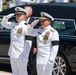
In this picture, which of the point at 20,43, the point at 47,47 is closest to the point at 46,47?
the point at 47,47

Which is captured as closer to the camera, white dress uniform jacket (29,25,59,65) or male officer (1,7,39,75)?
white dress uniform jacket (29,25,59,65)

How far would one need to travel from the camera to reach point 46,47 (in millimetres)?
6984

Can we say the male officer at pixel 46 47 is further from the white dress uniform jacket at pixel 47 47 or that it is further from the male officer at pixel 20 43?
the male officer at pixel 20 43

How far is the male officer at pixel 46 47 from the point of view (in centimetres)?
696

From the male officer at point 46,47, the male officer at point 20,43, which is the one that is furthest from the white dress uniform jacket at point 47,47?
the male officer at point 20,43

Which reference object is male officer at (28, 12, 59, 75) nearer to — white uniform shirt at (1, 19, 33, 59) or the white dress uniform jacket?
the white dress uniform jacket

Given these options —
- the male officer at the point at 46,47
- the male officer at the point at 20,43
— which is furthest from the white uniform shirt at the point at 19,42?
the male officer at the point at 46,47

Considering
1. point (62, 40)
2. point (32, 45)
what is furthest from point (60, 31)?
point (32, 45)

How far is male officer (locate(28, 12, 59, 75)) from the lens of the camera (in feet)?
22.8

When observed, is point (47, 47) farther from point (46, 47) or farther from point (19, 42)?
point (19, 42)

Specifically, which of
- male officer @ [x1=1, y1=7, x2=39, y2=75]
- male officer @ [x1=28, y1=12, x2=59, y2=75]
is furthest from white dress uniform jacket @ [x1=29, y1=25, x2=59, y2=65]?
male officer @ [x1=1, y1=7, x2=39, y2=75]

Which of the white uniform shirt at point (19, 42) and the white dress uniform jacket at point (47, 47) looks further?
the white uniform shirt at point (19, 42)

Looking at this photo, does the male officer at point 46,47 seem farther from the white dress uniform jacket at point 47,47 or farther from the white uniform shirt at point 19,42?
the white uniform shirt at point 19,42

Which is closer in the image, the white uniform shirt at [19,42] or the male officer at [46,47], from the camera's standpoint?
the male officer at [46,47]
